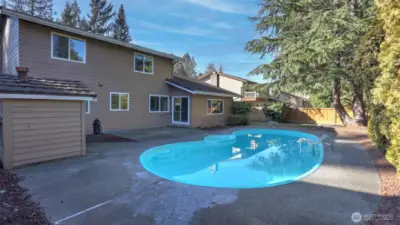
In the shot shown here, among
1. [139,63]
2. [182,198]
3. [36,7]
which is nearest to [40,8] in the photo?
[36,7]

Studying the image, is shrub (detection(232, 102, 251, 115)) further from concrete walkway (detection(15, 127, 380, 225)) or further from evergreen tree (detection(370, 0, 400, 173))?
evergreen tree (detection(370, 0, 400, 173))

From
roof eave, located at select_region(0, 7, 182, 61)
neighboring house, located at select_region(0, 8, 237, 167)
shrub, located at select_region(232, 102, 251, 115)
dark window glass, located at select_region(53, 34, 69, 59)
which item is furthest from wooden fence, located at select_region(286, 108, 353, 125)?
dark window glass, located at select_region(53, 34, 69, 59)

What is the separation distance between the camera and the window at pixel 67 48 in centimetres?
1041

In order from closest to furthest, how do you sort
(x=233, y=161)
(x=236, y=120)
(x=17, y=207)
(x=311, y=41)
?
1. (x=17, y=207)
2. (x=233, y=161)
3. (x=311, y=41)
4. (x=236, y=120)

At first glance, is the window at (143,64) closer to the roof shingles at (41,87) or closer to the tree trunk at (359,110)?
the roof shingles at (41,87)

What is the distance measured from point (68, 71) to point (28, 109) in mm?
5549

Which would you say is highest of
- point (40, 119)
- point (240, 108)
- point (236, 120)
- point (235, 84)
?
point (235, 84)

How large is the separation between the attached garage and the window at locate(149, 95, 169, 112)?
745 cm

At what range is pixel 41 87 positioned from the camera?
639 centimetres

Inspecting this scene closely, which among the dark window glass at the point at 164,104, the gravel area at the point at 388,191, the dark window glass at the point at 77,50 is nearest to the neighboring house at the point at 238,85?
the dark window glass at the point at 164,104

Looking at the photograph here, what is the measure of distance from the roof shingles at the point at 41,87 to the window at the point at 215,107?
10.3 m

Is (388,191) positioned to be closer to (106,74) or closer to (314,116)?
(106,74)

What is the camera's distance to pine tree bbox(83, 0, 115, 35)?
33219 mm

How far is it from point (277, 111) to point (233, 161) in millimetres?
14011
